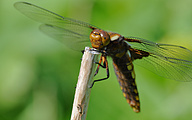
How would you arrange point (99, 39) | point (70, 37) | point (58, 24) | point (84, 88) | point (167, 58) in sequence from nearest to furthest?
point (84, 88), point (99, 39), point (167, 58), point (58, 24), point (70, 37)

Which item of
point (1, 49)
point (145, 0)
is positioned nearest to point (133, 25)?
point (145, 0)

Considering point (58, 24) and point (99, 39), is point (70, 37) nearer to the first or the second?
point (58, 24)

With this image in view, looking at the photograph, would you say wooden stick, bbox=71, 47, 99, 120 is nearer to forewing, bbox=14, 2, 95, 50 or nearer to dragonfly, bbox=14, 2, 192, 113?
dragonfly, bbox=14, 2, 192, 113

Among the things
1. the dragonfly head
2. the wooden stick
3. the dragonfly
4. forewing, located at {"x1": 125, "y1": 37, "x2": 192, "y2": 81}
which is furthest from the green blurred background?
the wooden stick

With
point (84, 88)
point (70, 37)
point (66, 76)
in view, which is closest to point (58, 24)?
point (70, 37)

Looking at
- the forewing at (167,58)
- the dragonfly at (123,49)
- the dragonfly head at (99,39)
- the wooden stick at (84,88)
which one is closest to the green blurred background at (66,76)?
the dragonfly at (123,49)
